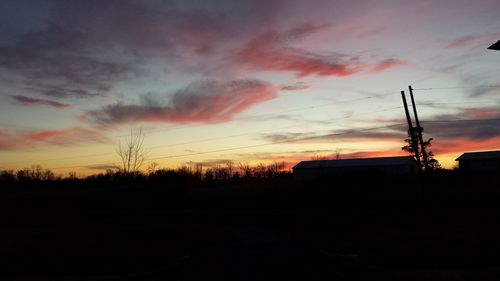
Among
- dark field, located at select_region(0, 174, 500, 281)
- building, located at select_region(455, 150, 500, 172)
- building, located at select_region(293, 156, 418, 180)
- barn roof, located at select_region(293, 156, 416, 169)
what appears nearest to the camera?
dark field, located at select_region(0, 174, 500, 281)

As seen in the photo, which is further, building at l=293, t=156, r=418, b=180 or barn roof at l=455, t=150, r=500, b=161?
barn roof at l=455, t=150, r=500, b=161

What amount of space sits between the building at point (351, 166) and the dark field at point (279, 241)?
69.1 feet

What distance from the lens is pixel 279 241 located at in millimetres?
15562

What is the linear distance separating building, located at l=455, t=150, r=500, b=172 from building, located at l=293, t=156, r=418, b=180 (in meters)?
15.6

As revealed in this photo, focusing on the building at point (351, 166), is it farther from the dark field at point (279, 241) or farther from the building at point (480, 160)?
the dark field at point (279, 241)

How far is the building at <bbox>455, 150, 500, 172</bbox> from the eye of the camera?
6544 centimetres

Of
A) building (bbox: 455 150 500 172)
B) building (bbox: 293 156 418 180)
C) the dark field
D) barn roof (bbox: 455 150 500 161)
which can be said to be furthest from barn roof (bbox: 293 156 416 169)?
the dark field

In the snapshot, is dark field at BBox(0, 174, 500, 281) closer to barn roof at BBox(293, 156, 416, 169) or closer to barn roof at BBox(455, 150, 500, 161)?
barn roof at BBox(293, 156, 416, 169)

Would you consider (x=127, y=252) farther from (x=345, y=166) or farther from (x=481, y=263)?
(x=345, y=166)

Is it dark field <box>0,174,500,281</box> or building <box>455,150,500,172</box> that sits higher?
building <box>455,150,500,172</box>

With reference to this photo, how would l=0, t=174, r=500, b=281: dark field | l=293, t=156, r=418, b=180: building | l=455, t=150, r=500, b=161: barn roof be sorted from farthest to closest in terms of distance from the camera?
l=455, t=150, r=500, b=161: barn roof
l=293, t=156, r=418, b=180: building
l=0, t=174, r=500, b=281: dark field

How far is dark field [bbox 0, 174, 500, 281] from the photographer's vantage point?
1080 cm

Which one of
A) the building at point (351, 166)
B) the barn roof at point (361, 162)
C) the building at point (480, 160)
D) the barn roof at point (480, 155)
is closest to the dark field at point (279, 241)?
the building at point (351, 166)

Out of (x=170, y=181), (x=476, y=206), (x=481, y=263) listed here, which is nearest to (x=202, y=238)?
(x=481, y=263)
